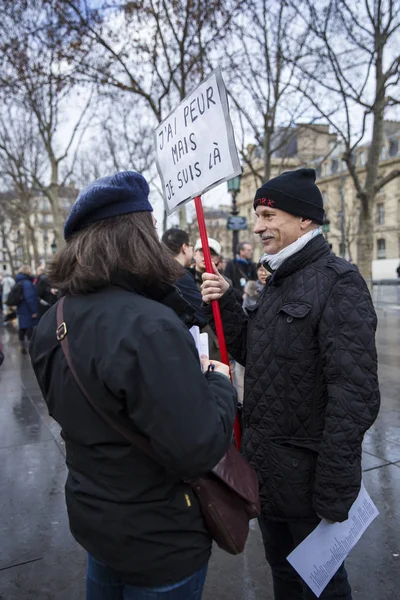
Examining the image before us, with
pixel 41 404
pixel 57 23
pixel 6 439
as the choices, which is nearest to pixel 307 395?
pixel 6 439

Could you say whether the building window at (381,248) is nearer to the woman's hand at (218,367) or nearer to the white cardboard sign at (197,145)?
the white cardboard sign at (197,145)

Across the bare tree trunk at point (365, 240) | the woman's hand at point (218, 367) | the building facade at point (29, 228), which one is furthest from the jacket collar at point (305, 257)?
the bare tree trunk at point (365, 240)

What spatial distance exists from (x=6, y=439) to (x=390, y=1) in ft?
36.6

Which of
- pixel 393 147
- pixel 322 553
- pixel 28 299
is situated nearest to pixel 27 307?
pixel 28 299

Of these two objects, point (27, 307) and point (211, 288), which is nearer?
point (211, 288)

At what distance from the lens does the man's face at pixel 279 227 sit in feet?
7.01

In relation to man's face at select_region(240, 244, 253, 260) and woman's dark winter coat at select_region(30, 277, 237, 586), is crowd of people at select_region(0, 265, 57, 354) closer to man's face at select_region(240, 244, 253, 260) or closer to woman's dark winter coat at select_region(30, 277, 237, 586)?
man's face at select_region(240, 244, 253, 260)

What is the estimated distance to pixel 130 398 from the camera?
4.08ft

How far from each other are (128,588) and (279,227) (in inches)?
57.9

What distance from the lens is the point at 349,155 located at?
1189 centimetres

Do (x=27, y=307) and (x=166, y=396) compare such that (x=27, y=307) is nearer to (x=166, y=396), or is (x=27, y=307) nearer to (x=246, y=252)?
(x=246, y=252)

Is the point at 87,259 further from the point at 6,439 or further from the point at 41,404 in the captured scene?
the point at 41,404

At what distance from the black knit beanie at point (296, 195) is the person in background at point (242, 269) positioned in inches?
227

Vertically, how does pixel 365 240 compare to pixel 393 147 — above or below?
below
